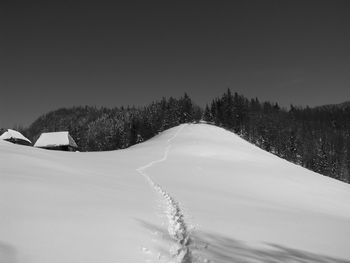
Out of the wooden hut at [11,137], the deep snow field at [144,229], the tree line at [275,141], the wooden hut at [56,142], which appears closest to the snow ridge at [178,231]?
the deep snow field at [144,229]

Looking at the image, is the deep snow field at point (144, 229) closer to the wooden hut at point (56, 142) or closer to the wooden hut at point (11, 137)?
the wooden hut at point (56, 142)

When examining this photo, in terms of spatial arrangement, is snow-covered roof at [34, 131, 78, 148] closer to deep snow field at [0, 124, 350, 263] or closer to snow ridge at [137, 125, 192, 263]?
deep snow field at [0, 124, 350, 263]

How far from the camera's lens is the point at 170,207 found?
16.0 m

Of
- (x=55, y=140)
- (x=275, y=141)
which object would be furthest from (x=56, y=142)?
(x=275, y=141)

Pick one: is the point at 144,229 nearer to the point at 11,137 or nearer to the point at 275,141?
the point at 11,137

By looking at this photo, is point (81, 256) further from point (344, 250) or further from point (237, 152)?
point (237, 152)

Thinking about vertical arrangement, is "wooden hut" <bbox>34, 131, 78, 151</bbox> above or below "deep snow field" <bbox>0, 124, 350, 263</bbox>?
above

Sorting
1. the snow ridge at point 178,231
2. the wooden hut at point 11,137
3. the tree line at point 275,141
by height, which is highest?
the tree line at point 275,141

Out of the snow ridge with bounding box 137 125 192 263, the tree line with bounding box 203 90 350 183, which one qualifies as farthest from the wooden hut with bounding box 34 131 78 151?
the snow ridge with bounding box 137 125 192 263

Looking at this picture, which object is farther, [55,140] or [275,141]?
[275,141]

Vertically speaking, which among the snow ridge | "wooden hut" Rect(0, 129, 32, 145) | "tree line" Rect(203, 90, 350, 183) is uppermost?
"tree line" Rect(203, 90, 350, 183)

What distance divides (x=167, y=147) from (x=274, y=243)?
47261 mm

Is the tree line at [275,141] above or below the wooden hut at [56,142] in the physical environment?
above

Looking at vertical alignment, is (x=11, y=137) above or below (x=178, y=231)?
above
